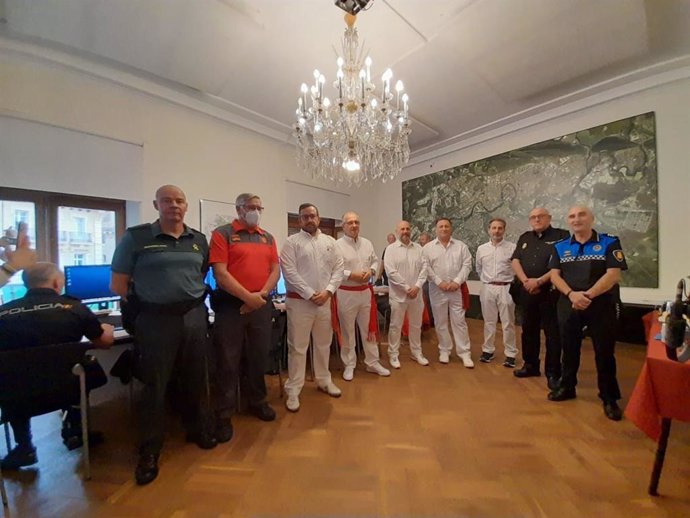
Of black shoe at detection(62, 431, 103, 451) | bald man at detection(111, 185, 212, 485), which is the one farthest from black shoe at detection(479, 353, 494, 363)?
black shoe at detection(62, 431, 103, 451)

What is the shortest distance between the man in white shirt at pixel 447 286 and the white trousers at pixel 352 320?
36.5 inches

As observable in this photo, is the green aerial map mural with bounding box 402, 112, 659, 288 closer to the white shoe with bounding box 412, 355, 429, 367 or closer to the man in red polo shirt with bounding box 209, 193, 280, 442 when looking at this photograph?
the white shoe with bounding box 412, 355, 429, 367

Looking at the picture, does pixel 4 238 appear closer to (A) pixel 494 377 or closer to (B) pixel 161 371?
(B) pixel 161 371

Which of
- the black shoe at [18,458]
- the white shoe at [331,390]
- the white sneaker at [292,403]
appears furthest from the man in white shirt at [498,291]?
the black shoe at [18,458]

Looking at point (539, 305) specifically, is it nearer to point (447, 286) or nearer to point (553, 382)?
point (553, 382)

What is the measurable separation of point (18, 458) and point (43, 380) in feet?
2.13

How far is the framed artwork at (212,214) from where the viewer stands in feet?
13.9

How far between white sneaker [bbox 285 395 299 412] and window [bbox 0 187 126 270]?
2.88 meters

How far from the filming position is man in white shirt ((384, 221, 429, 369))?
327cm

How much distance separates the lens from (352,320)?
2914mm

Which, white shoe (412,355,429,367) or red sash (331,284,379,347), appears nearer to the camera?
red sash (331,284,379,347)

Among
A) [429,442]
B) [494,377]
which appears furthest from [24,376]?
[494,377]

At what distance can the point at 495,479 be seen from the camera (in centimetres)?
153

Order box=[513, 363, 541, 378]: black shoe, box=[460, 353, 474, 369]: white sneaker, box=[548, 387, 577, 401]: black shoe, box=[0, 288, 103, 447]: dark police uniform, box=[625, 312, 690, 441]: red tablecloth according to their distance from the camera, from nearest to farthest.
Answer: box=[625, 312, 690, 441]: red tablecloth < box=[0, 288, 103, 447]: dark police uniform < box=[548, 387, 577, 401]: black shoe < box=[513, 363, 541, 378]: black shoe < box=[460, 353, 474, 369]: white sneaker
